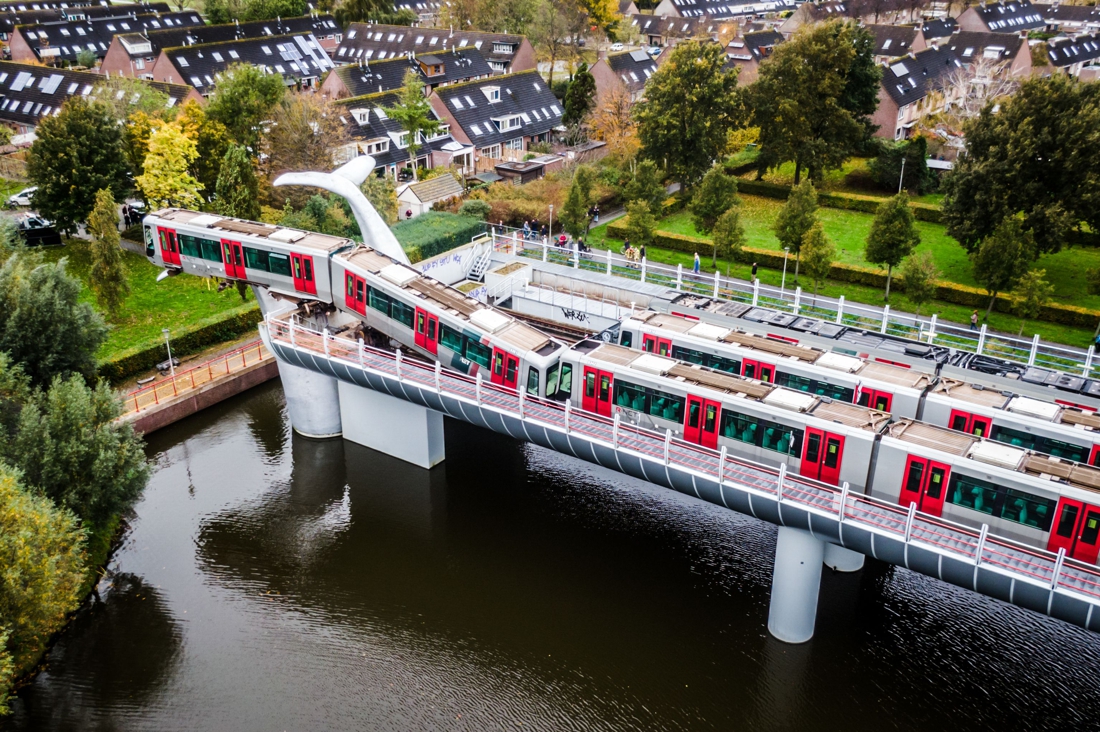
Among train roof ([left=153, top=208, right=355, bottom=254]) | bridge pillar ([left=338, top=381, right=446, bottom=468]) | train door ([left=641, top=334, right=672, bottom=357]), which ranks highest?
train roof ([left=153, top=208, right=355, bottom=254])

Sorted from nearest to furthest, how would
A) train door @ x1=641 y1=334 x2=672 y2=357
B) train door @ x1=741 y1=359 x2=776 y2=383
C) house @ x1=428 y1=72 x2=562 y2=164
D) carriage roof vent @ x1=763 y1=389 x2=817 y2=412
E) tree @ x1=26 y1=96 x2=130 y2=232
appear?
1. carriage roof vent @ x1=763 y1=389 x2=817 y2=412
2. train door @ x1=741 y1=359 x2=776 y2=383
3. train door @ x1=641 y1=334 x2=672 y2=357
4. tree @ x1=26 y1=96 x2=130 y2=232
5. house @ x1=428 y1=72 x2=562 y2=164

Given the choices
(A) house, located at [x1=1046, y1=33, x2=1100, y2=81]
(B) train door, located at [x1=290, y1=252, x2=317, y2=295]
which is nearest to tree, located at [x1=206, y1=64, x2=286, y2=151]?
(B) train door, located at [x1=290, y1=252, x2=317, y2=295]

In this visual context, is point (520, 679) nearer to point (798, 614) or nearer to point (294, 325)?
point (798, 614)

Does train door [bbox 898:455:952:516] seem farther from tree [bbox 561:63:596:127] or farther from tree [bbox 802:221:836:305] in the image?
tree [bbox 561:63:596:127]

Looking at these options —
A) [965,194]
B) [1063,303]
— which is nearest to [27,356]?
[965,194]

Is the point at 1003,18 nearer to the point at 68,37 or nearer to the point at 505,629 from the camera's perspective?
the point at 68,37

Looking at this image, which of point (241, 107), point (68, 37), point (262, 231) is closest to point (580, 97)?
point (241, 107)

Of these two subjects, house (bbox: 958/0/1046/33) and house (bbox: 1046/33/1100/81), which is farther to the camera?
house (bbox: 958/0/1046/33)
